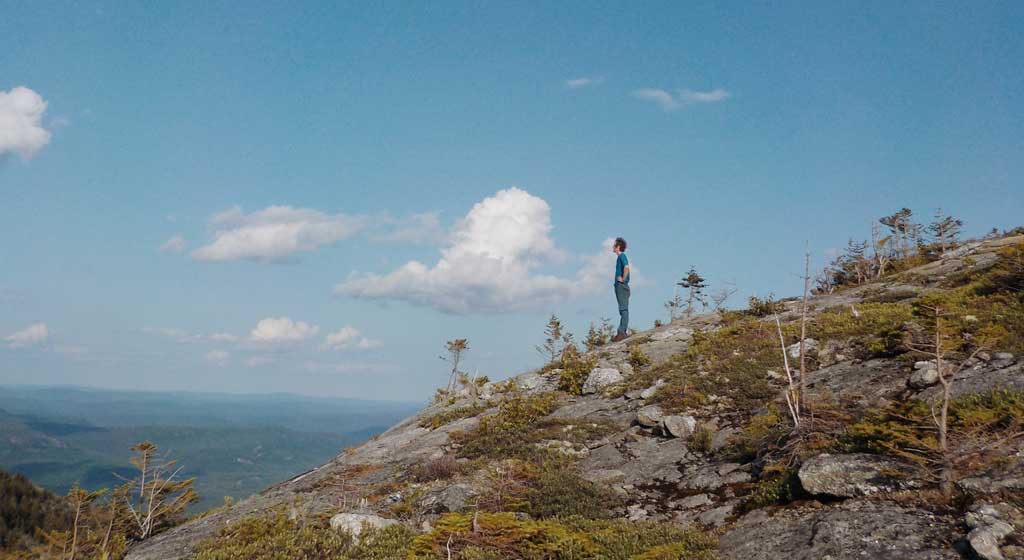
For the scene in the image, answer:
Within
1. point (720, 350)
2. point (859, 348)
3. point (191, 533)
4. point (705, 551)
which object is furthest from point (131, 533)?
point (859, 348)

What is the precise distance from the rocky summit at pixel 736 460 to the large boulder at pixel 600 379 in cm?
9

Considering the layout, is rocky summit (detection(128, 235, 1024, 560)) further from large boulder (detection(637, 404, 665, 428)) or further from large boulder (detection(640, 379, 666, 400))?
large boulder (detection(640, 379, 666, 400))

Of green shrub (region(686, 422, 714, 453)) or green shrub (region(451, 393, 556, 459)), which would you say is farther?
green shrub (region(451, 393, 556, 459))

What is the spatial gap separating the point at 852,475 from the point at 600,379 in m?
10.3

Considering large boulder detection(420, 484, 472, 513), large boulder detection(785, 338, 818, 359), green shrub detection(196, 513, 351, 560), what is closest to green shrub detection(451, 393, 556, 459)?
large boulder detection(420, 484, 472, 513)

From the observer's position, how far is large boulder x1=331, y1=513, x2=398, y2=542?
27.6ft

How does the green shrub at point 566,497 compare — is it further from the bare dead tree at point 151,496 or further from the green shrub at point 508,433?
the bare dead tree at point 151,496

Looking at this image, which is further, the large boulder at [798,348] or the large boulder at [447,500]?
the large boulder at [798,348]

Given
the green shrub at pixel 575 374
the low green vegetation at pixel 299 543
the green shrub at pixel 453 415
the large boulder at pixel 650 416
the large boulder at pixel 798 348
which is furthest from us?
the green shrub at pixel 575 374

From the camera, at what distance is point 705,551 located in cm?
693

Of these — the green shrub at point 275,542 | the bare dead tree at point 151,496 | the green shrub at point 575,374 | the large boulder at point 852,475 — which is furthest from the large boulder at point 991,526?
the bare dead tree at point 151,496

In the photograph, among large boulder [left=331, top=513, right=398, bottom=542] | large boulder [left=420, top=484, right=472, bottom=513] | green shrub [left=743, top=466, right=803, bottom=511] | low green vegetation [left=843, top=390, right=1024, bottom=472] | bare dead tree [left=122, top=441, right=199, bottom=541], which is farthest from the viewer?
bare dead tree [left=122, top=441, right=199, bottom=541]

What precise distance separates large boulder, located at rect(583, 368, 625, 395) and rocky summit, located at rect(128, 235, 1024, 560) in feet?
0.28

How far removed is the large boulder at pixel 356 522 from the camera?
8414 mm
